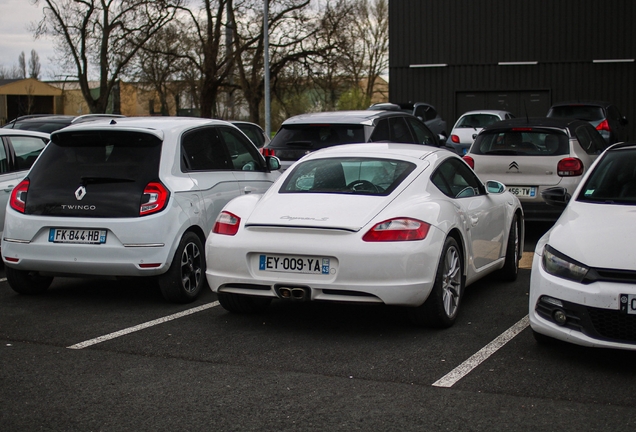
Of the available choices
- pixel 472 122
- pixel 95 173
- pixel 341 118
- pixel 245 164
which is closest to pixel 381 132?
pixel 341 118

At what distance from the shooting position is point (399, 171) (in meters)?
6.54

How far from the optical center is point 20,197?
7215mm

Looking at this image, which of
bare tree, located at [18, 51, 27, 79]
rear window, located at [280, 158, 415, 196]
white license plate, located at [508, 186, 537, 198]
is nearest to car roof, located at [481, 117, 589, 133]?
white license plate, located at [508, 186, 537, 198]

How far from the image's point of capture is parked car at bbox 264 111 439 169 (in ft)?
34.5

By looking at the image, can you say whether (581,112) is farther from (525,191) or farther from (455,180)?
(455,180)

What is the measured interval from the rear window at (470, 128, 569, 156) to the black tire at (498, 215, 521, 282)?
2706 mm

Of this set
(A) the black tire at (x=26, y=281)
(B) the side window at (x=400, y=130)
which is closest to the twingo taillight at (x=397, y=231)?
(A) the black tire at (x=26, y=281)

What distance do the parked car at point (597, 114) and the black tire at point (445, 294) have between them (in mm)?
14075

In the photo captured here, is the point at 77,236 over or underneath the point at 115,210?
underneath

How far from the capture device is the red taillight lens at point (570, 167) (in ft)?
34.0

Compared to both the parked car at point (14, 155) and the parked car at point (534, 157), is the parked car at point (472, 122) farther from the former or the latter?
the parked car at point (14, 155)

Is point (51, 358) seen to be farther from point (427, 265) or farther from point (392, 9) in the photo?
point (392, 9)

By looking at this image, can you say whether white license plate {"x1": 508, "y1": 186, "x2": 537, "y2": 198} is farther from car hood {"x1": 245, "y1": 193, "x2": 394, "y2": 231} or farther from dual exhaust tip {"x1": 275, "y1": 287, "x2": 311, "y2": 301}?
dual exhaust tip {"x1": 275, "y1": 287, "x2": 311, "y2": 301}

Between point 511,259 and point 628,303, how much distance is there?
312 centimetres
